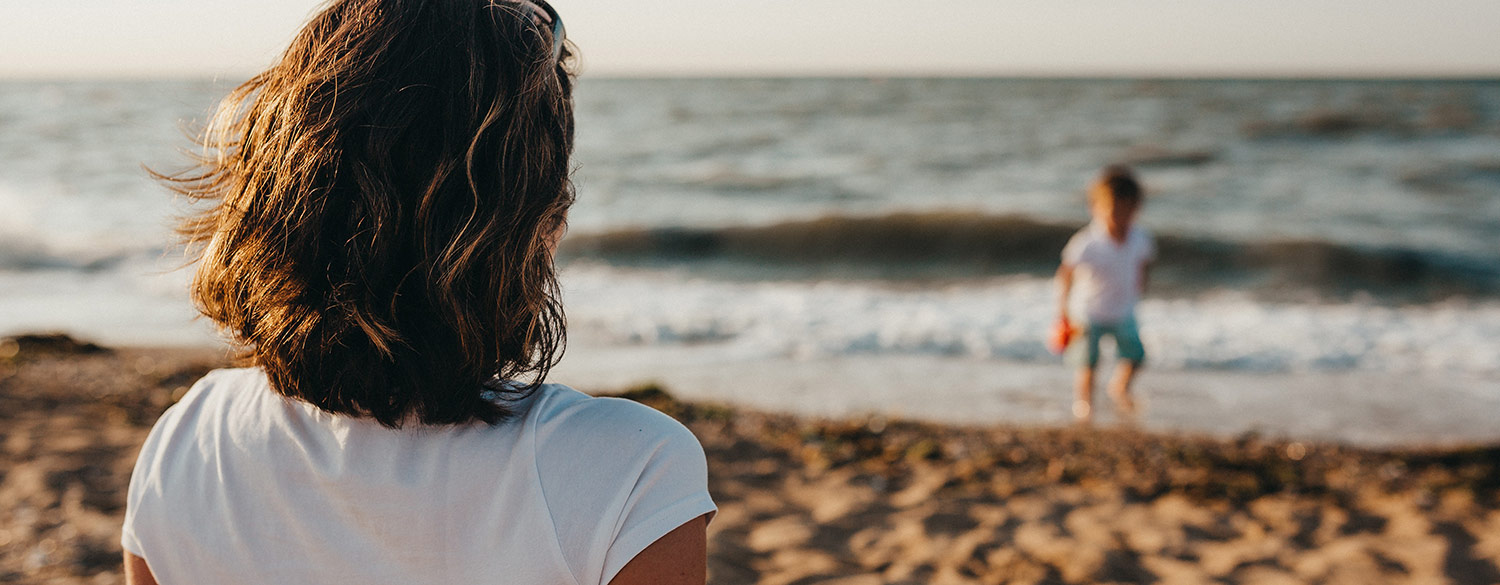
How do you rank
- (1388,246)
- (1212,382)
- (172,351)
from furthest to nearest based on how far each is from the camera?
1. (1388,246)
2. (172,351)
3. (1212,382)

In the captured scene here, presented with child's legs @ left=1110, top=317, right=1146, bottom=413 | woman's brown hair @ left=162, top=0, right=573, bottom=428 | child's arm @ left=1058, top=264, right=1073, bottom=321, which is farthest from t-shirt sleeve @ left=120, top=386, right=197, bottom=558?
child's legs @ left=1110, top=317, right=1146, bottom=413

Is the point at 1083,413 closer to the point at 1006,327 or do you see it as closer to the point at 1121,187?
the point at 1121,187

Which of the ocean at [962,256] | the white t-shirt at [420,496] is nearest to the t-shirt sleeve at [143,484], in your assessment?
the white t-shirt at [420,496]

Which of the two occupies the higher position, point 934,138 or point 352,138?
point 352,138

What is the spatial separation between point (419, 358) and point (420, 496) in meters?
0.13

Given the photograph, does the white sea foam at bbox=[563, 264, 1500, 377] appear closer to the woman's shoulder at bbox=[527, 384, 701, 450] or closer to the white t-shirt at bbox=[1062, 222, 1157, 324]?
the white t-shirt at bbox=[1062, 222, 1157, 324]

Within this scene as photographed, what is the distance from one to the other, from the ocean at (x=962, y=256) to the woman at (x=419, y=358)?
409mm

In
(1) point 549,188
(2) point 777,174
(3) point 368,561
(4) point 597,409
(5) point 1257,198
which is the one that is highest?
(1) point 549,188

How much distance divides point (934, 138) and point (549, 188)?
860 inches

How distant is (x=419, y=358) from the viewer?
926 millimetres

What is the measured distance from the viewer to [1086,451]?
4621mm

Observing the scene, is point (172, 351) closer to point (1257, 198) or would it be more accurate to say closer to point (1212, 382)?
point (1212, 382)

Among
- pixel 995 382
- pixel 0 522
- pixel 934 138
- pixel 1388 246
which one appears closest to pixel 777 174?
pixel 934 138

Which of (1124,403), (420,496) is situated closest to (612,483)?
(420,496)
